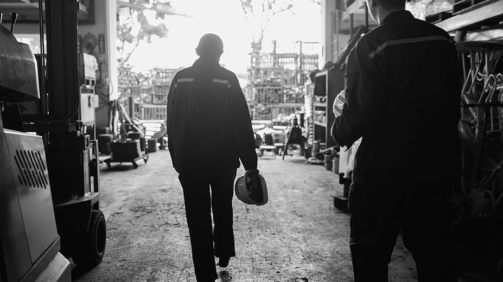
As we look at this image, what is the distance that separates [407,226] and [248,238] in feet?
8.96

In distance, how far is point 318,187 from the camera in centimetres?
787

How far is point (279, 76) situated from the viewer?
20.3 m

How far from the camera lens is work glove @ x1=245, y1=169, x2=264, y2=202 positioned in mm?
3406

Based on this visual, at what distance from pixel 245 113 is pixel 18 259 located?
2.08 metres

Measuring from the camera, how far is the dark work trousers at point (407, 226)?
2.17m

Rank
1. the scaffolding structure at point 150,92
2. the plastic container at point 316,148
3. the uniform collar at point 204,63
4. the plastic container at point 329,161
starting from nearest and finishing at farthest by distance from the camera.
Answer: the uniform collar at point 204,63 → the plastic container at point 329,161 → the plastic container at point 316,148 → the scaffolding structure at point 150,92

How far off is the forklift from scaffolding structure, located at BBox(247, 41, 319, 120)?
14805 millimetres

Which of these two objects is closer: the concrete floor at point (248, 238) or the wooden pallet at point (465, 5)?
the concrete floor at point (248, 238)

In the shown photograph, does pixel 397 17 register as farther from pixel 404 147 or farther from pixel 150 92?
pixel 150 92

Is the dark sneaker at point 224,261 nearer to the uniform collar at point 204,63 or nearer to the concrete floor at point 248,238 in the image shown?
the concrete floor at point 248,238

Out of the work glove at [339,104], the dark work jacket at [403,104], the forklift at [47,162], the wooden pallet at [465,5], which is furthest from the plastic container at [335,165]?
the dark work jacket at [403,104]

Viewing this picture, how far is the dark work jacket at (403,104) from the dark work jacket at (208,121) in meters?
1.28

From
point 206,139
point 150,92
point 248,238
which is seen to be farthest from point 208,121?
point 150,92

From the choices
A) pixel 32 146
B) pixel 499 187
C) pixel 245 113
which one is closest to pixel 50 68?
pixel 245 113
